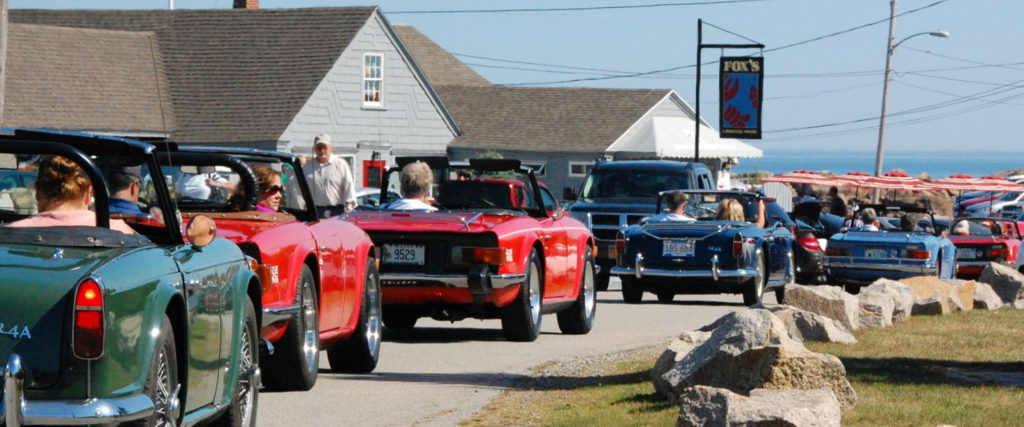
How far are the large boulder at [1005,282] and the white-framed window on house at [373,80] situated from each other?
28.7 metres

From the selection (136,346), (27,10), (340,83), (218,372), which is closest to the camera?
(136,346)

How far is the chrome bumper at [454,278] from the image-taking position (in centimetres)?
1400

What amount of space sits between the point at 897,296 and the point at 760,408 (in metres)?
10.2

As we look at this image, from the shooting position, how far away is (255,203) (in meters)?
10.8

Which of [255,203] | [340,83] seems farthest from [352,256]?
[340,83]

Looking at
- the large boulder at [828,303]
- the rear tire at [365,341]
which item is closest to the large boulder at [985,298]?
the large boulder at [828,303]

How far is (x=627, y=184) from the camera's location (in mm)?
26969

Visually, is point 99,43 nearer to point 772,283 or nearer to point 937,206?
point 772,283

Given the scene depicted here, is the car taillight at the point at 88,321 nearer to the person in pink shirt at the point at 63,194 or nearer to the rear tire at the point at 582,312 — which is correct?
the person in pink shirt at the point at 63,194

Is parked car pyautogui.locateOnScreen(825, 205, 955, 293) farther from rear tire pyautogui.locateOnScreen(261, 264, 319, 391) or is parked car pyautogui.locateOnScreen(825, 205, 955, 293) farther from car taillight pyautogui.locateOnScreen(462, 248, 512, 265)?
rear tire pyautogui.locateOnScreen(261, 264, 319, 391)

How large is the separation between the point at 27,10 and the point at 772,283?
3860 centimetres

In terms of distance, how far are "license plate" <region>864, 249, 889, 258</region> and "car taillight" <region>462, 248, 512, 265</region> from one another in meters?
12.2

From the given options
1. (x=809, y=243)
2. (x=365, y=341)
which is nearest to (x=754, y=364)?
(x=365, y=341)

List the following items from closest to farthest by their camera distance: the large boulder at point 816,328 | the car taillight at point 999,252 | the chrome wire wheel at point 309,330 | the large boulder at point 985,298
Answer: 1. the chrome wire wheel at point 309,330
2. the large boulder at point 816,328
3. the large boulder at point 985,298
4. the car taillight at point 999,252
